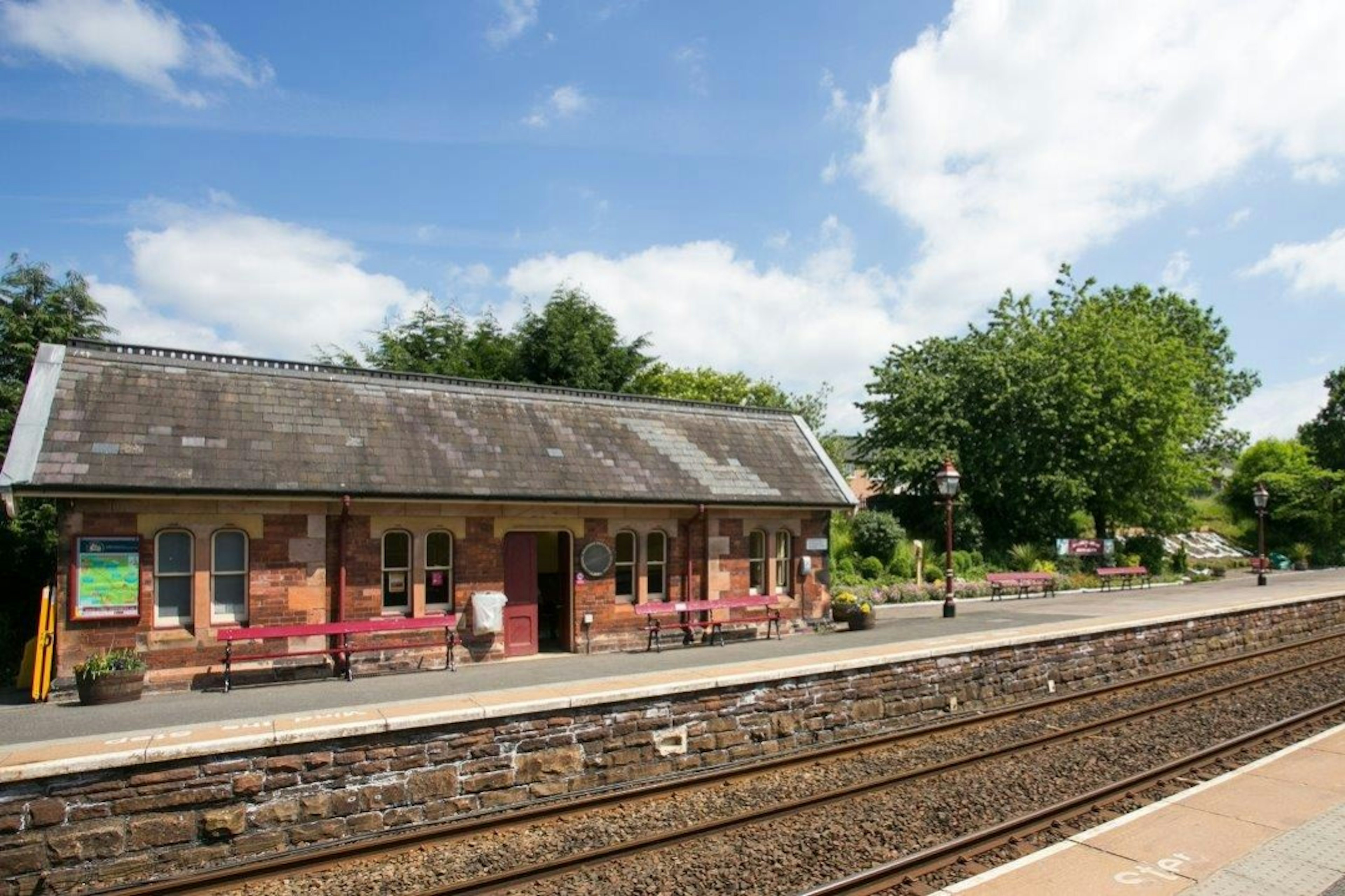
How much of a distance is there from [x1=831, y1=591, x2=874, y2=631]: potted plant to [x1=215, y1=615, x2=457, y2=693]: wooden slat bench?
27.4 ft

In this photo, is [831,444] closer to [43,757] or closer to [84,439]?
[84,439]

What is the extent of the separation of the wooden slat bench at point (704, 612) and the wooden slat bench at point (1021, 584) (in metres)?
10.2

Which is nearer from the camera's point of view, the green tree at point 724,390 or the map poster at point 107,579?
the map poster at point 107,579

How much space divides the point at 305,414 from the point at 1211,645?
1905 cm

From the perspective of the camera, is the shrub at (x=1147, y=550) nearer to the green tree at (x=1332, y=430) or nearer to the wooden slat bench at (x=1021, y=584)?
the wooden slat bench at (x=1021, y=584)

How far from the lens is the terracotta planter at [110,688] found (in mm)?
11656

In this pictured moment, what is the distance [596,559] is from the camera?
16.5m

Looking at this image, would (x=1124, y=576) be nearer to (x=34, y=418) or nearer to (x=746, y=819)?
(x=746, y=819)

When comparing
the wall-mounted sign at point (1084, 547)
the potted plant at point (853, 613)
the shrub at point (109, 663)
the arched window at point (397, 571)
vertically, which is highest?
the arched window at point (397, 571)

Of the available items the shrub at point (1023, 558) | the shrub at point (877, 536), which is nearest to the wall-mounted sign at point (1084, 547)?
the shrub at point (1023, 558)

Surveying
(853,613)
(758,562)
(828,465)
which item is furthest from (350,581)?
(828,465)

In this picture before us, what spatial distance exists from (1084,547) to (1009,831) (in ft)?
86.8

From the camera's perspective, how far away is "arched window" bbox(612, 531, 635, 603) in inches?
672

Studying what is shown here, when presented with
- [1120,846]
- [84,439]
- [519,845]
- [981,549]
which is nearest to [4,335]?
[84,439]
